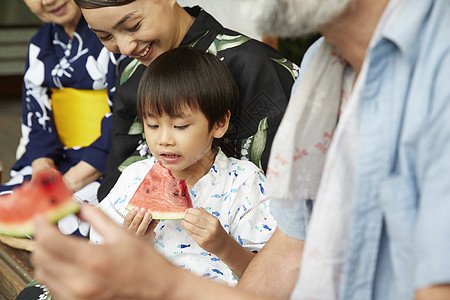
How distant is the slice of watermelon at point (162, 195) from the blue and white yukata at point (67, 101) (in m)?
0.80

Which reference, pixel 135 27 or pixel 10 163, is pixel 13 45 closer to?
pixel 10 163

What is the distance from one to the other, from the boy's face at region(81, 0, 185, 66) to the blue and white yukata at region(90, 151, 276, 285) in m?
0.47

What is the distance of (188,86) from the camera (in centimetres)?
185

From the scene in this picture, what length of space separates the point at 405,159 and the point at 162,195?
39.0 inches

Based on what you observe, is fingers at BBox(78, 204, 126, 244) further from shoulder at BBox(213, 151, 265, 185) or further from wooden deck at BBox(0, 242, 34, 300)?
wooden deck at BBox(0, 242, 34, 300)

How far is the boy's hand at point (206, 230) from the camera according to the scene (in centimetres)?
162

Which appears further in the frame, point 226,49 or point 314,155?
point 226,49

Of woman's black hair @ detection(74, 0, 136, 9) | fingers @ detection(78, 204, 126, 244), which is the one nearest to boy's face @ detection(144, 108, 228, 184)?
woman's black hair @ detection(74, 0, 136, 9)

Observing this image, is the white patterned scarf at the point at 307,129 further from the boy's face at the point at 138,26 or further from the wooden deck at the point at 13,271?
the wooden deck at the point at 13,271

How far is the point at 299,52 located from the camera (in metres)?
4.61

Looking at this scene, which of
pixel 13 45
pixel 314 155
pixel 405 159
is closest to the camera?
pixel 405 159

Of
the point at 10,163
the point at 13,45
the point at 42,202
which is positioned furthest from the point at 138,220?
the point at 13,45

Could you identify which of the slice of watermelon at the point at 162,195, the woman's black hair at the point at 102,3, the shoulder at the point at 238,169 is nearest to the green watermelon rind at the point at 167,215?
the slice of watermelon at the point at 162,195

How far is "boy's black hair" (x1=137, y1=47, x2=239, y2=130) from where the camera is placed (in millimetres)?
1833
